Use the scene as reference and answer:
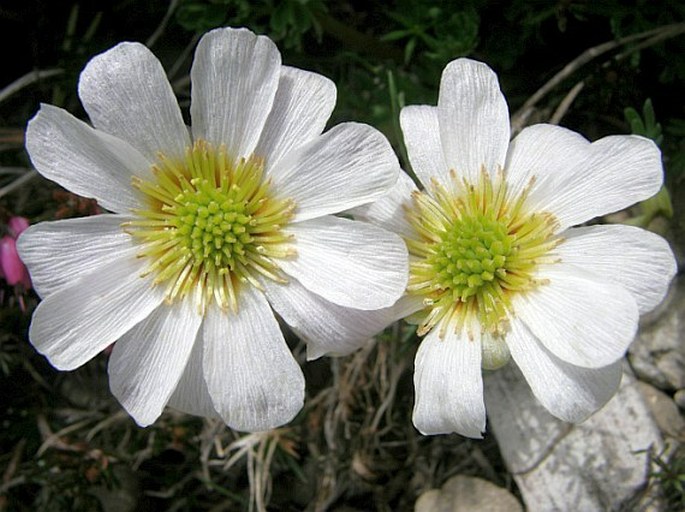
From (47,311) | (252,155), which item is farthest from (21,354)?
(252,155)

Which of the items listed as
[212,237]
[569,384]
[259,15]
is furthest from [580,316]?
[259,15]

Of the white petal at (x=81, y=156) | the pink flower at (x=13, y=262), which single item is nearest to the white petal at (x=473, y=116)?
the white petal at (x=81, y=156)

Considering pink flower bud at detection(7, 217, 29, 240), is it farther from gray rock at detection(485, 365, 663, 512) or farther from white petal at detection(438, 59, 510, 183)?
gray rock at detection(485, 365, 663, 512)

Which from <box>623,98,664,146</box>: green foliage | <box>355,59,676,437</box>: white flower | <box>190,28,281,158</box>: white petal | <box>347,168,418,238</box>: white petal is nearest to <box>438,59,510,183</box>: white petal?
<box>355,59,676,437</box>: white flower

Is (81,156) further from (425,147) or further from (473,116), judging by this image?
(473,116)

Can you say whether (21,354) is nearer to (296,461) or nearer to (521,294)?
(296,461)
